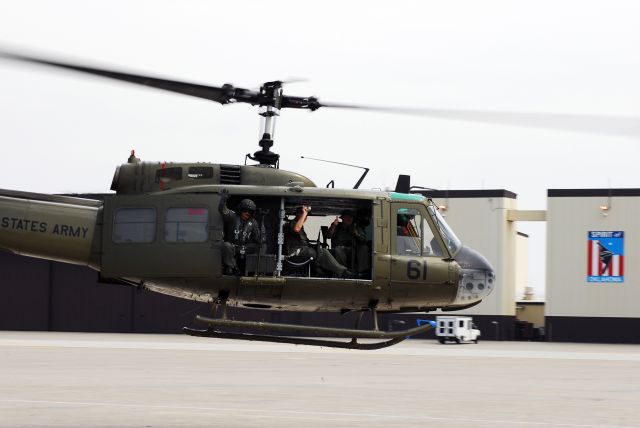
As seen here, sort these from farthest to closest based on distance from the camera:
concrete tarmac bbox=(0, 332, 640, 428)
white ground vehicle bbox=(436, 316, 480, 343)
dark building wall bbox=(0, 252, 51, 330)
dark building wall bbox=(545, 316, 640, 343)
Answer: dark building wall bbox=(0, 252, 51, 330), white ground vehicle bbox=(436, 316, 480, 343), dark building wall bbox=(545, 316, 640, 343), concrete tarmac bbox=(0, 332, 640, 428)

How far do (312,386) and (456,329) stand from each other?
21841mm

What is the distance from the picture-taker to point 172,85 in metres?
16.1

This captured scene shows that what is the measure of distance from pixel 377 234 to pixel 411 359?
84.4 ft

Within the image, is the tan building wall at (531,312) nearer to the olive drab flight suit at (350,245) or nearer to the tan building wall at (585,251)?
the tan building wall at (585,251)

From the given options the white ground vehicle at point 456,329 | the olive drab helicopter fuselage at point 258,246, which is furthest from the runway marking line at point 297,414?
the white ground vehicle at point 456,329

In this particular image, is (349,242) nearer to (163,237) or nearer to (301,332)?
(301,332)

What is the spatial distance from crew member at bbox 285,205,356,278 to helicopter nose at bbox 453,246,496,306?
1.88 meters

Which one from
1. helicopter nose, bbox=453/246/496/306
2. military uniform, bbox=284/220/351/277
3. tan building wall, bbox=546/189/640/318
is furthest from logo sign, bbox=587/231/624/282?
military uniform, bbox=284/220/351/277

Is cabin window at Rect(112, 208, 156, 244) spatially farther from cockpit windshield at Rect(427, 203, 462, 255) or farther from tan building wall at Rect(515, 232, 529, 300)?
tan building wall at Rect(515, 232, 529, 300)

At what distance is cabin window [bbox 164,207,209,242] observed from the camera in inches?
676

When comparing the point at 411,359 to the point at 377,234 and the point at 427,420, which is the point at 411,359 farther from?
the point at 377,234

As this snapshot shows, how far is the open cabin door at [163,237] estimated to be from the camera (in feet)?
56.4

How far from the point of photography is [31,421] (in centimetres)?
2278

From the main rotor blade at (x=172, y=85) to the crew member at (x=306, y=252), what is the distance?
84.4 inches
